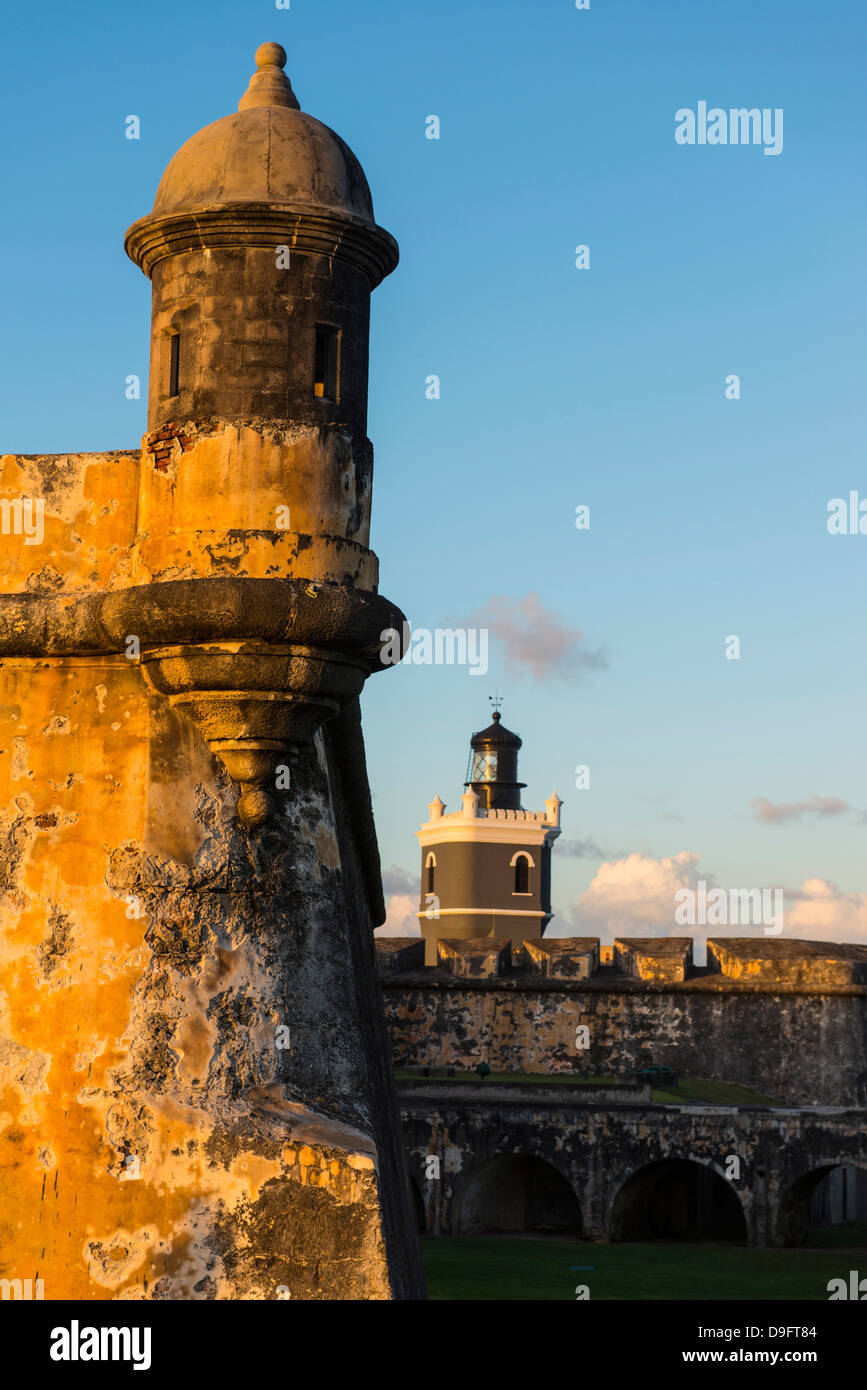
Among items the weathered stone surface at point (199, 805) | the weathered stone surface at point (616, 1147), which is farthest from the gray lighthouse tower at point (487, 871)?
the weathered stone surface at point (199, 805)

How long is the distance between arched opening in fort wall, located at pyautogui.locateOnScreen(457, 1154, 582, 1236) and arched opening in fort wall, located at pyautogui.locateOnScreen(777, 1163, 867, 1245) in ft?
13.7

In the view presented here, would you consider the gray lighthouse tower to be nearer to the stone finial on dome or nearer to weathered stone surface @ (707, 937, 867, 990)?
weathered stone surface @ (707, 937, 867, 990)

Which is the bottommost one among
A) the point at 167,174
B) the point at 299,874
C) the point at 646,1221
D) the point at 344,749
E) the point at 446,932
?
the point at 646,1221

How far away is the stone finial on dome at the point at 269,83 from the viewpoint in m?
8.22

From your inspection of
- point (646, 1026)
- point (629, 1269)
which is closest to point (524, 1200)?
point (646, 1026)

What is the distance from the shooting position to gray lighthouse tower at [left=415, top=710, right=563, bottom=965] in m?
60.4

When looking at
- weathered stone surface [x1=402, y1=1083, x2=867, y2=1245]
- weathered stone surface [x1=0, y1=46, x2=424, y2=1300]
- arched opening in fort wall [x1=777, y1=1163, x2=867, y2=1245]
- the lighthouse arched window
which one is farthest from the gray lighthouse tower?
weathered stone surface [x1=0, y1=46, x2=424, y2=1300]

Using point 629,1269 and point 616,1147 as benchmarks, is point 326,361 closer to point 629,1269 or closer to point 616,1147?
point 629,1269

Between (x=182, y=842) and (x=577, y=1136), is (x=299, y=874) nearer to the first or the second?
(x=182, y=842)

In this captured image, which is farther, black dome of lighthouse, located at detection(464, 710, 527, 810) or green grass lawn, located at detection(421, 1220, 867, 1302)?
black dome of lighthouse, located at detection(464, 710, 527, 810)

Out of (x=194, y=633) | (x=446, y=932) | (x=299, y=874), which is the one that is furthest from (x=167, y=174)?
(x=446, y=932)
